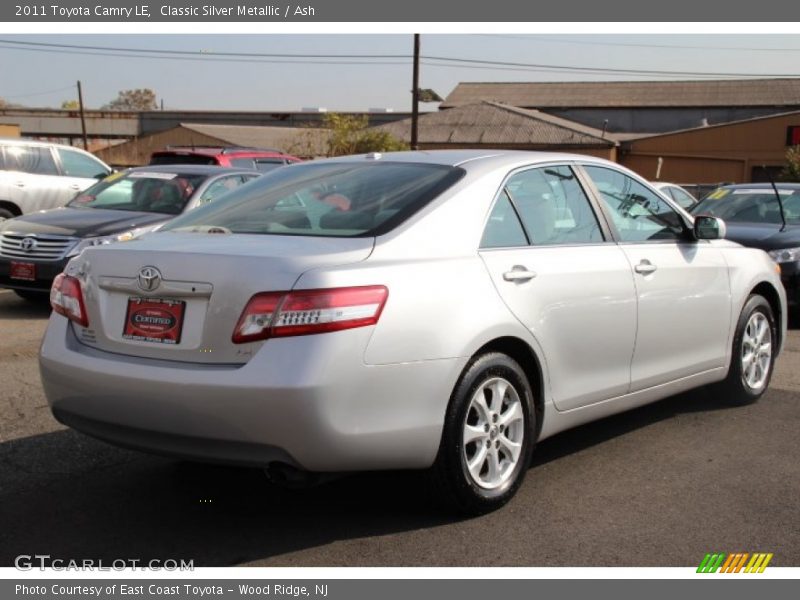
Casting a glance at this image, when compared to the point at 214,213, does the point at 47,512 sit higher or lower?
lower

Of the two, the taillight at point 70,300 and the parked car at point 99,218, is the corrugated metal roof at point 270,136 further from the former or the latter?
the taillight at point 70,300

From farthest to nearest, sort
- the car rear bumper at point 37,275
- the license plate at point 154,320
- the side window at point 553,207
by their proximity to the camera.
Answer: the car rear bumper at point 37,275 → the side window at point 553,207 → the license plate at point 154,320

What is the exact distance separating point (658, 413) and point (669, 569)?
2.61m

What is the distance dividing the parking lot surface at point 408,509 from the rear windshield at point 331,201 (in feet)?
3.70

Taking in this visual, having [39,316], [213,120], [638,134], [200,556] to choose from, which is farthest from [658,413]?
[213,120]

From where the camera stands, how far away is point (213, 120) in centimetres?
6719

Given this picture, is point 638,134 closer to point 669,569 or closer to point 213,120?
point 213,120

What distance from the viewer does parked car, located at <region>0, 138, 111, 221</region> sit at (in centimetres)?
1471

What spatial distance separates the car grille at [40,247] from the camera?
384 inches

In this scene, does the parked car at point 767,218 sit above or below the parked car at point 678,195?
above

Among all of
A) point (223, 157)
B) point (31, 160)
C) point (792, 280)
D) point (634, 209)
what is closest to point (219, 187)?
point (223, 157)

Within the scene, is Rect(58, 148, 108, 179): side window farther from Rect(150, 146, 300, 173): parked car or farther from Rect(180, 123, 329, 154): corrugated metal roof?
Rect(180, 123, 329, 154): corrugated metal roof

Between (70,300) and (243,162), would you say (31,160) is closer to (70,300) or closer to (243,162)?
(243,162)

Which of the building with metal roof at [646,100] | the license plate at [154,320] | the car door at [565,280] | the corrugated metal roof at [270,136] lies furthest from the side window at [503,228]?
the building with metal roof at [646,100]
